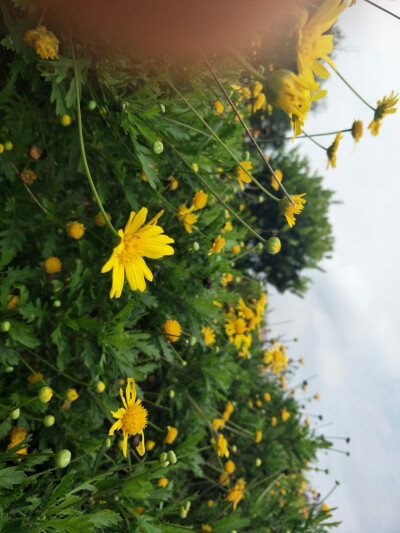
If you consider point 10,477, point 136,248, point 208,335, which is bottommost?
point 10,477

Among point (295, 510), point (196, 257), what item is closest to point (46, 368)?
point (196, 257)

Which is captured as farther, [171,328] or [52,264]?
[171,328]

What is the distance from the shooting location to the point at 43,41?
0.96 metres

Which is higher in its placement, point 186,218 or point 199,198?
point 199,198

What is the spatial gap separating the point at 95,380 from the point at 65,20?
3.61 feet

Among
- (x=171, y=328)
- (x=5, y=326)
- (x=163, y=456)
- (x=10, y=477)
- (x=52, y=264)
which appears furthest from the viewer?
(x=171, y=328)

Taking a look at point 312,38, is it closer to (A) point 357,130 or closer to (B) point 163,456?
(A) point 357,130

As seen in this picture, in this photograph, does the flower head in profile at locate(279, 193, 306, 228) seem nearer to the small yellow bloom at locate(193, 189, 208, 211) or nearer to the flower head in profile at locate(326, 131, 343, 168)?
the flower head in profile at locate(326, 131, 343, 168)

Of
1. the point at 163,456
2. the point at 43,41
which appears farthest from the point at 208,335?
the point at 43,41

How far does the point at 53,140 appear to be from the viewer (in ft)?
5.28

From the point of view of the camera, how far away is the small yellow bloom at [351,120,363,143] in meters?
1.55

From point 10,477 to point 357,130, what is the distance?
161 cm

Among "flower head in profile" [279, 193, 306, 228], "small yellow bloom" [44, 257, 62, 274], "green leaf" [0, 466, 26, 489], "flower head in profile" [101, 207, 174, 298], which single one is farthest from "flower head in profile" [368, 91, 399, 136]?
"green leaf" [0, 466, 26, 489]

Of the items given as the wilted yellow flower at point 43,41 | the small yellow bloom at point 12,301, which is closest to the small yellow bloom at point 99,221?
the small yellow bloom at point 12,301
